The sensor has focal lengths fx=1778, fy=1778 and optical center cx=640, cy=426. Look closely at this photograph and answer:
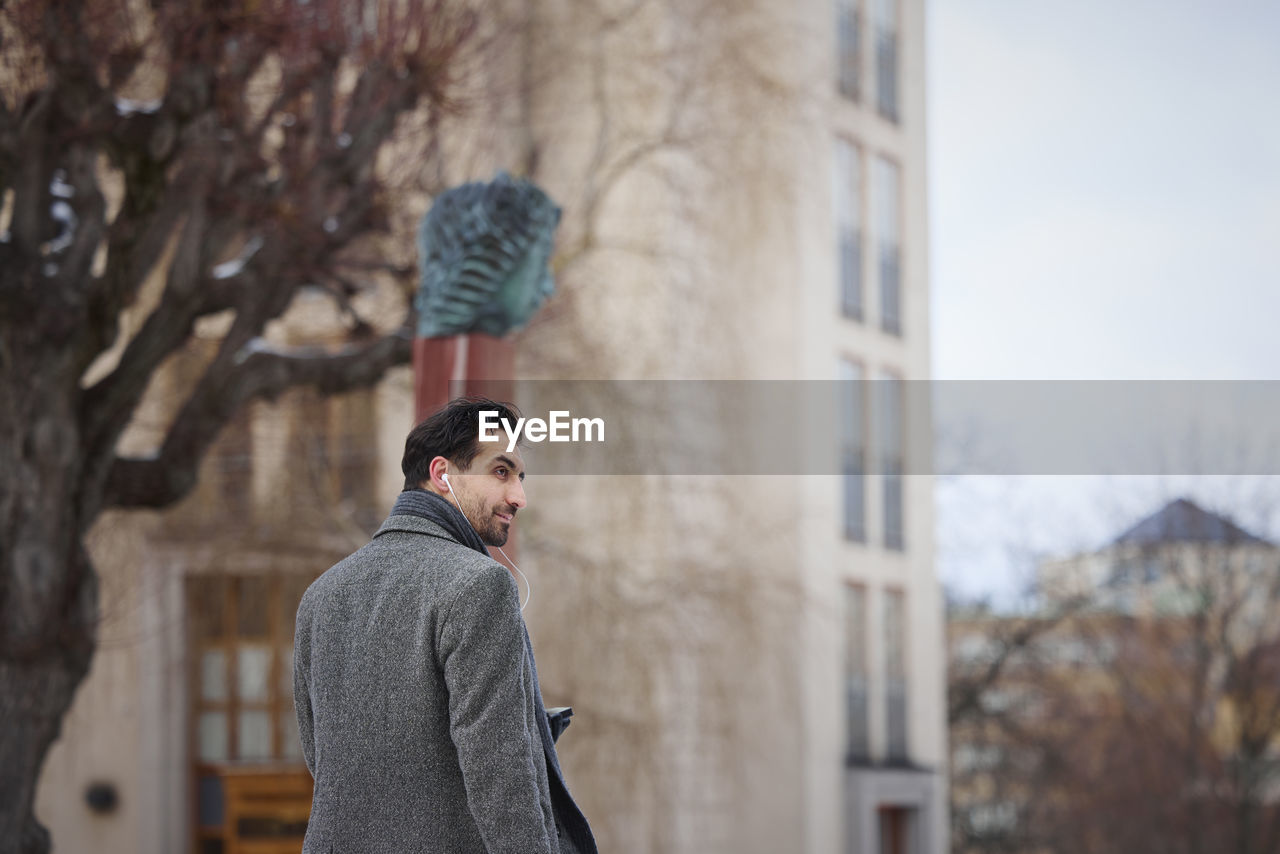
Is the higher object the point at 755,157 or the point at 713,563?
the point at 755,157

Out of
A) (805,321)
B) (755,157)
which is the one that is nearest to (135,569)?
(755,157)

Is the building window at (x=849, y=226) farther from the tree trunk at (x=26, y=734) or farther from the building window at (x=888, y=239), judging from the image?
the tree trunk at (x=26, y=734)

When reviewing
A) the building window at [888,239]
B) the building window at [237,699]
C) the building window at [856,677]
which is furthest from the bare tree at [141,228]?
the building window at [888,239]

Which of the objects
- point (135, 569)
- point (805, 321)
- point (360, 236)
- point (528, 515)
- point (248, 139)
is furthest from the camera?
point (805, 321)

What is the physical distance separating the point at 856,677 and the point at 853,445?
118 inches

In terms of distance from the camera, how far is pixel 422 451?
2.93 meters

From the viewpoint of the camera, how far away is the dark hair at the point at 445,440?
2914 mm

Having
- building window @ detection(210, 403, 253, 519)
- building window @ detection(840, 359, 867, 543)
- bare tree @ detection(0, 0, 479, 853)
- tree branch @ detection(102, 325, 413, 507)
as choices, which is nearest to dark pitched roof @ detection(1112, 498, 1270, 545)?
building window @ detection(840, 359, 867, 543)

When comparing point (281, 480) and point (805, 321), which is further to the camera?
point (805, 321)

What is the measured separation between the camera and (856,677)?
22984 millimetres

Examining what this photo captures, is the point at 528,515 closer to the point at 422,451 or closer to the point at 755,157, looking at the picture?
the point at 755,157

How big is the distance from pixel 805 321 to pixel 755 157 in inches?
245

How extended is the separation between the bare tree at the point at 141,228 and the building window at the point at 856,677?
14.7m

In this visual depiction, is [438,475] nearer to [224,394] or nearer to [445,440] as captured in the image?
[445,440]
